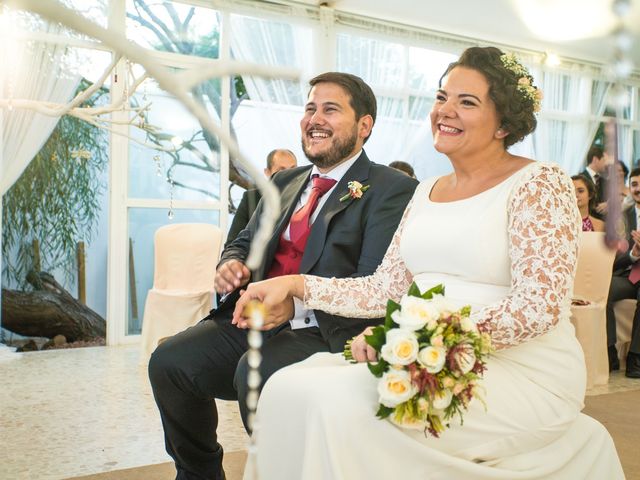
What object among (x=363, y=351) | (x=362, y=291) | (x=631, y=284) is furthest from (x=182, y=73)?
(x=631, y=284)

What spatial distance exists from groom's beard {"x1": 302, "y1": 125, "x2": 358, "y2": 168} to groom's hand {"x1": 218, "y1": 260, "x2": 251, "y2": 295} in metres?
0.51

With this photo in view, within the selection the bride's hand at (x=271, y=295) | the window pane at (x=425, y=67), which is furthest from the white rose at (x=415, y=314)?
the window pane at (x=425, y=67)

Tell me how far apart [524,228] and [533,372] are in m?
0.34

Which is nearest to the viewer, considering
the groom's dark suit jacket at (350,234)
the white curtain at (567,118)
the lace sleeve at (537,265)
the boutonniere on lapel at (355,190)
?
the lace sleeve at (537,265)

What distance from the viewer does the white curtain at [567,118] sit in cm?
856

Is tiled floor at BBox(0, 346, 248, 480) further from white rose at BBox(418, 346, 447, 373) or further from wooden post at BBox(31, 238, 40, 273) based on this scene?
white rose at BBox(418, 346, 447, 373)

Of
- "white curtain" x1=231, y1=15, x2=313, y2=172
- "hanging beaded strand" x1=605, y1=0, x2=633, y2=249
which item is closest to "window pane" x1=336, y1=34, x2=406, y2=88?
"white curtain" x1=231, y1=15, x2=313, y2=172

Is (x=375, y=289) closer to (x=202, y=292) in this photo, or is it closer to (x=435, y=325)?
(x=435, y=325)

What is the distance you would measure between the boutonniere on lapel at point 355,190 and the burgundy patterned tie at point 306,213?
132 millimetres

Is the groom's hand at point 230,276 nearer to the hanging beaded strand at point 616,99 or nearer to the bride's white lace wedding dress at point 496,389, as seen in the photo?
the bride's white lace wedding dress at point 496,389

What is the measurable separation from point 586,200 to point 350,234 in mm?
3479

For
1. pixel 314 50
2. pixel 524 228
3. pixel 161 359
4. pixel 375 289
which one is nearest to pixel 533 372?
pixel 524 228

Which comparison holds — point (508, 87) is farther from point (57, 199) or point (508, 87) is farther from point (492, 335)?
point (57, 199)

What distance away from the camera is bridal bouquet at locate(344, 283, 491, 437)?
1.30 m
